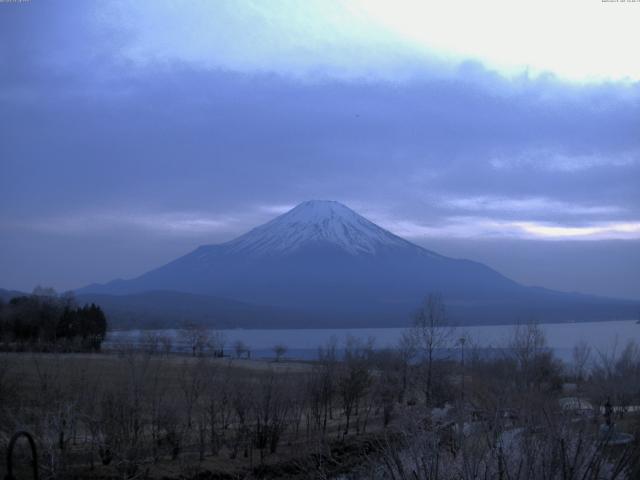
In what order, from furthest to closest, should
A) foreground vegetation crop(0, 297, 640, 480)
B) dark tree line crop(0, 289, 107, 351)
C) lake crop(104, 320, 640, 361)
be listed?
dark tree line crop(0, 289, 107, 351), lake crop(104, 320, 640, 361), foreground vegetation crop(0, 297, 640, 480)

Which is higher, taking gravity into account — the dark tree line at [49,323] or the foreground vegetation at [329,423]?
the dark tree line at [49,323]

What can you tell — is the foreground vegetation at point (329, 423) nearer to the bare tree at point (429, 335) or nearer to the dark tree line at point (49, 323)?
the bare tree at point (429, 335)

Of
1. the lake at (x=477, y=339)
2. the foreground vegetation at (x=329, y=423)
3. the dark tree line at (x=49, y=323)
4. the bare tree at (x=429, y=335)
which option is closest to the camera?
the foreground vegetation at (x=329, y=423)

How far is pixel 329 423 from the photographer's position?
3203 centimetres

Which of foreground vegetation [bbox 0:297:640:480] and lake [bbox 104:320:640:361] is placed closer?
foreground vegetation [bbox 0:297:640:480]

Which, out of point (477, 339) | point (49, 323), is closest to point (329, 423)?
point (477, 339)

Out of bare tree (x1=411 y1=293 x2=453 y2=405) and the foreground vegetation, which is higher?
bare tree (x1=411 y1=293 x2=453 y2=405)

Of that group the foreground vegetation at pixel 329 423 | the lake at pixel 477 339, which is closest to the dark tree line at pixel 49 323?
the lake at pixel 477 339

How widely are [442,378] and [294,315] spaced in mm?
160125

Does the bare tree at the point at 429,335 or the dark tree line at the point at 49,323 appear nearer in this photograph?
the bare tree at the point at 429,335

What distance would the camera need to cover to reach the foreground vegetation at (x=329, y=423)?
9828mm

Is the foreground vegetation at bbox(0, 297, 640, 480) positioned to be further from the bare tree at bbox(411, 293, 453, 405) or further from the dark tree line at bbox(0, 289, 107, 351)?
the dark tree line at bbox(0, 289, 107, 351)

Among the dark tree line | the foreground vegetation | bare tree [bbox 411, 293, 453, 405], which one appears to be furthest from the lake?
the foreground vegetation

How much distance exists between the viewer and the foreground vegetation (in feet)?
32.2
